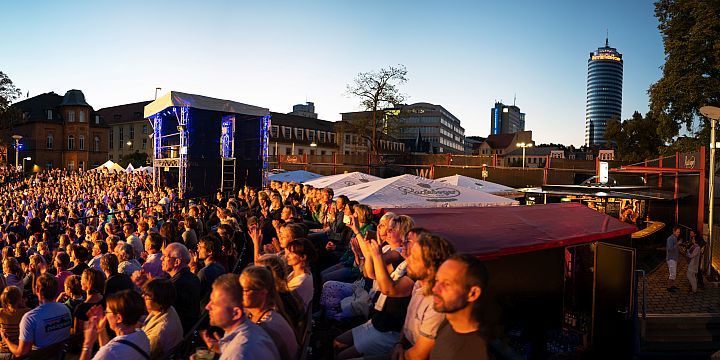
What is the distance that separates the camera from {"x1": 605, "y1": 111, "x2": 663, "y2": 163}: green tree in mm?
46219

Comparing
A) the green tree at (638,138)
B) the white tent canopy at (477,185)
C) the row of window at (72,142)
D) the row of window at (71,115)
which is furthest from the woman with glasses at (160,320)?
the row of window at (71,115)

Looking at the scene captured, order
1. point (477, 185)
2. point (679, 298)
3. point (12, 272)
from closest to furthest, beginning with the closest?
point (12, 272), point (679, 298), point (477, 185)

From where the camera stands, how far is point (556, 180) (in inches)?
1118

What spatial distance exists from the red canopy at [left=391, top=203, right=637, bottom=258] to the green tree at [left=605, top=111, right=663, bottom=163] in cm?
4255

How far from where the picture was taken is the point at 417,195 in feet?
41.6

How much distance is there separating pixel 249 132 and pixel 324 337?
18068 mm

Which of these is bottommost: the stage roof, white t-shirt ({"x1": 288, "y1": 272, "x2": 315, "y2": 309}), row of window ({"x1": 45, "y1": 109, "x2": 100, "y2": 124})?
white t-shirt ({"x1": 288, "y1": 272, "x2": 315, "y2": 309})

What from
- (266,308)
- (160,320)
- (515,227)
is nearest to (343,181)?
(515,227)

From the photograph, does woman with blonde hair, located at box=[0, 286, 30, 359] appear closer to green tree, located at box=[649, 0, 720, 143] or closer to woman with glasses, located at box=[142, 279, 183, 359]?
woman with glasses, located at box=[142, 279, 183, 359]

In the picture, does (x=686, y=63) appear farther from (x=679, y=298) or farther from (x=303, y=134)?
(x=303, y=134)

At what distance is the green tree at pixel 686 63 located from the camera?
83.3 ft

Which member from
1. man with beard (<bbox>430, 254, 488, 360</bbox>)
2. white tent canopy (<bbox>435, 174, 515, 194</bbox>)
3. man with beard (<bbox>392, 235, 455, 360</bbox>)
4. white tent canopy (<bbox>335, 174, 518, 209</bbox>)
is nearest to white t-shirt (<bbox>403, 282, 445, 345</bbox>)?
man with beard (<bbox>392, 235, 455, 360</bbox>)

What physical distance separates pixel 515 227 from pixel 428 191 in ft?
20.1

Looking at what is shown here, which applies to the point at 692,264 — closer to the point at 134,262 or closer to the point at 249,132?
the point at 134,262
